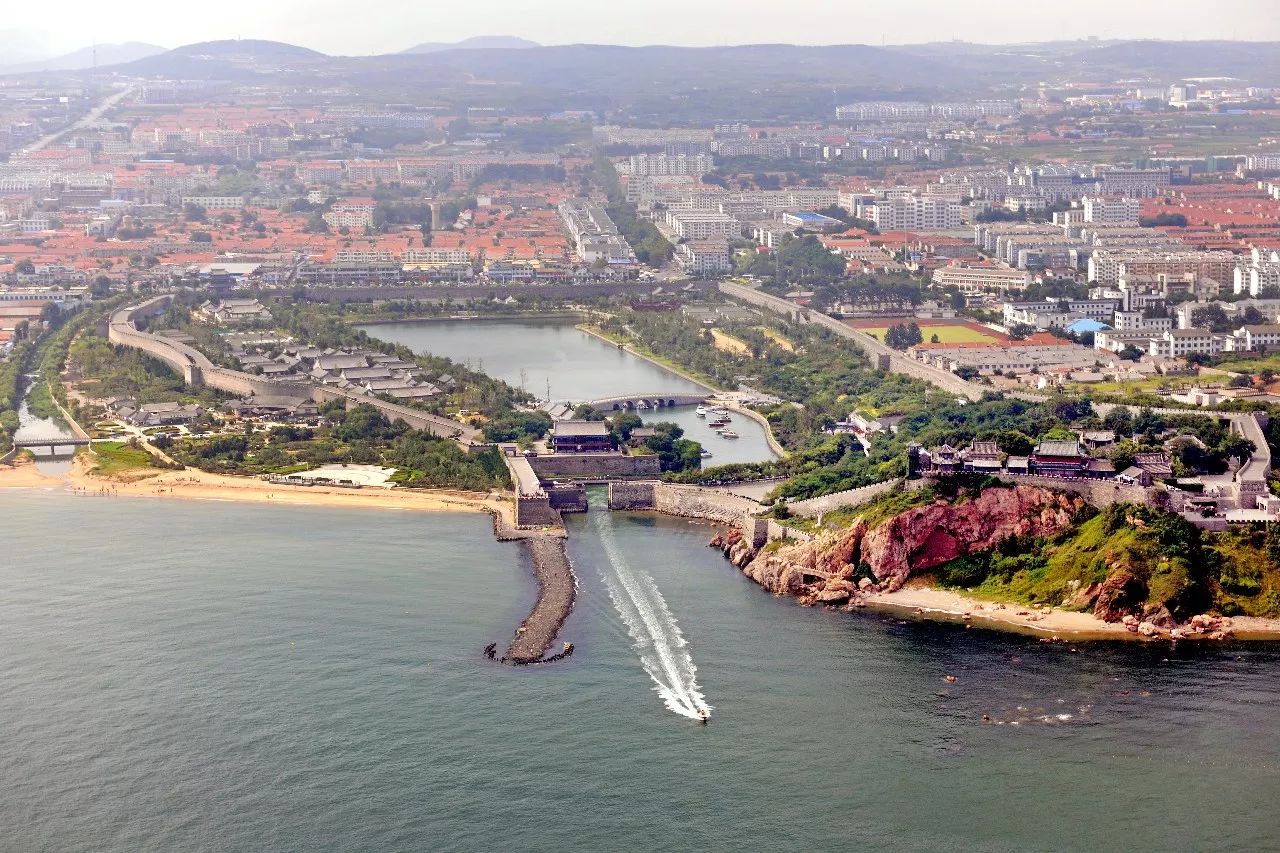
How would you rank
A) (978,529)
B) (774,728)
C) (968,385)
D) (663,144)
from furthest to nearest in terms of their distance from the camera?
(663,144), (968,385), (978,529), (774,728)

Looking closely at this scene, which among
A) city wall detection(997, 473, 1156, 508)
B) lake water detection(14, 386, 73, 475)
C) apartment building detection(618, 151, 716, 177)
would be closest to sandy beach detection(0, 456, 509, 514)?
lake water detection(14, 386, 73, 475)

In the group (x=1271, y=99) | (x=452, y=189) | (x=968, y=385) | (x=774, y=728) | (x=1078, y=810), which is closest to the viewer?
(x=1078, y=810)

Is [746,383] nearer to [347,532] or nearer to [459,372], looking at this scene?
[459,372]

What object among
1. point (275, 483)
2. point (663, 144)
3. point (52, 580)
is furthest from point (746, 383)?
point (663, 144)

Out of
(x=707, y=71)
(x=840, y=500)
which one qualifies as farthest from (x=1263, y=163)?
(x=707, y=71)

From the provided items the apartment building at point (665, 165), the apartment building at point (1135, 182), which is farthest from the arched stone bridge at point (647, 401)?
the apartment building at point (665, 165)
